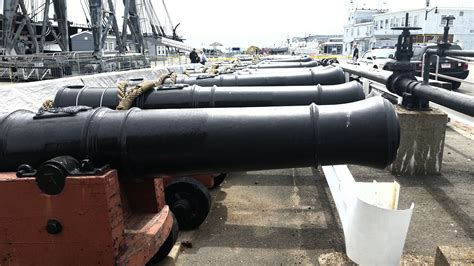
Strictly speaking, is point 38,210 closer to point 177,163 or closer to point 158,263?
point 177,163

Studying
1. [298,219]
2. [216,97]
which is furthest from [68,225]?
[298,219]

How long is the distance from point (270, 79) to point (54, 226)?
4.07 meters

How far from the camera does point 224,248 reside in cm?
357

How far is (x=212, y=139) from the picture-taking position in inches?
98.6

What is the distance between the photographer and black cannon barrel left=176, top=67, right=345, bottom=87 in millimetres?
5727

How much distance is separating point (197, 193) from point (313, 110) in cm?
169

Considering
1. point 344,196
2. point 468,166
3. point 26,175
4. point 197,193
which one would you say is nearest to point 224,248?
point 197,193

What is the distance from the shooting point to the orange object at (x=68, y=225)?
7.75 ft

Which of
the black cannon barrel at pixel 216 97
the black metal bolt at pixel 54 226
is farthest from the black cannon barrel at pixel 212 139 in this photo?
the black cannon barrel at pixel 216 97

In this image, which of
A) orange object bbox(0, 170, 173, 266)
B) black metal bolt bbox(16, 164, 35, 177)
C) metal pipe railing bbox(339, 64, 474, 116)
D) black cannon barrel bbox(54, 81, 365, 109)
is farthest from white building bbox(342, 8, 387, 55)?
black metal bolt bbox(16, 164, 35, 177)

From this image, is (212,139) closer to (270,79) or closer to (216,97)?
(216,97)

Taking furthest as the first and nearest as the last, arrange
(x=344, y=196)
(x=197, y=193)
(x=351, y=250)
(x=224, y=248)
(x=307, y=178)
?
(x=307, y=178) → (x=197, y=193) → (x=224, y=248) → (x=344, y=196) → (x=351, y=250)

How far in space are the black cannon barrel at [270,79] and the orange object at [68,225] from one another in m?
3.30

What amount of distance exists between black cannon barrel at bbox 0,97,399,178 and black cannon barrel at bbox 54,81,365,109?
4.76 ft
